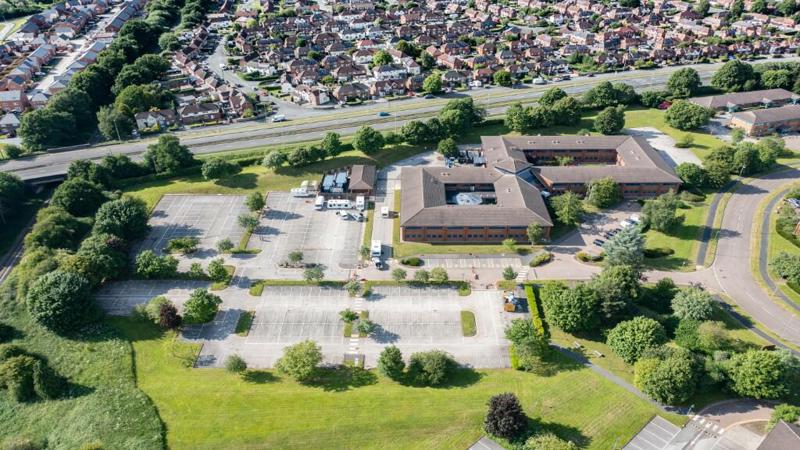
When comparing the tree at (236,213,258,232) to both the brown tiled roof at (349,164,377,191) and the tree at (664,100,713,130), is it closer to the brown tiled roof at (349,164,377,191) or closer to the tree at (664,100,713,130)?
the brown tiled roof at (349,164,377,191)

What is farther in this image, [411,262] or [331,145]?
[331,145]

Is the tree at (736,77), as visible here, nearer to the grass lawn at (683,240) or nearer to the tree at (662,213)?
the grass lawn at (683,240)

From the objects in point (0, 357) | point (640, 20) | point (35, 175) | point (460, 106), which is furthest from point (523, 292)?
point (640, 20)

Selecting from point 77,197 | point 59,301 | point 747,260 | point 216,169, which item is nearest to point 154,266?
point 59,301

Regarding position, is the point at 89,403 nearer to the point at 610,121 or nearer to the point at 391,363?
the point at 391,363

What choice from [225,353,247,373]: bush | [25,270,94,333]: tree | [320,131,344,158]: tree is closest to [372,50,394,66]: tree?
[320,131,344,158]: tree

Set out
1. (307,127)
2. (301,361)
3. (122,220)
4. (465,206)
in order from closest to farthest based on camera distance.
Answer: (301,361) < (122,220) < (465,206) < (307,127)
